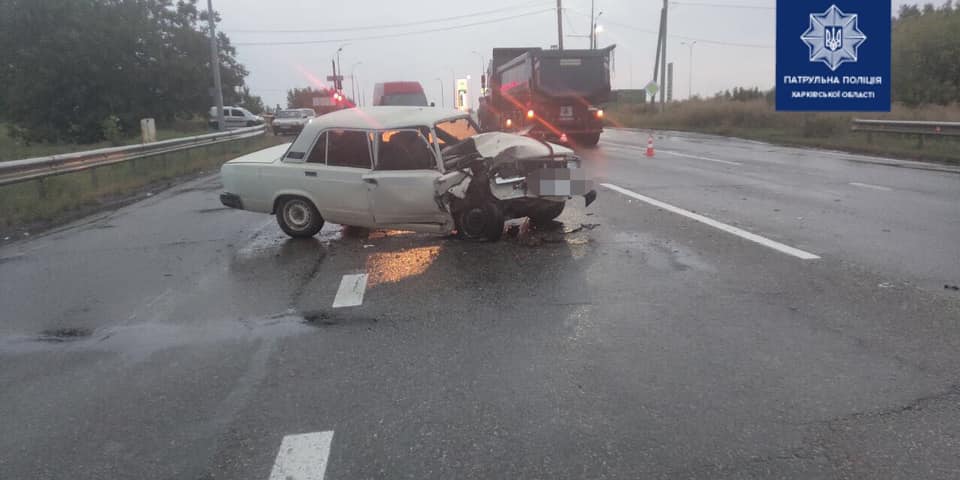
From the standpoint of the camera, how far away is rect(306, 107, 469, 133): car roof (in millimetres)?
8359

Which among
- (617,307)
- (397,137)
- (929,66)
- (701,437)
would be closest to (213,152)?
(397,137)

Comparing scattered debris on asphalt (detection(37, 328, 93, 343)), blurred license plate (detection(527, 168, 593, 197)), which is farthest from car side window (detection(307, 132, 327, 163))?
scattered debris on asphalt (detection(37, 328, 93, 343))

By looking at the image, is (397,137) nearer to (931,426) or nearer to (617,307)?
(617,307)

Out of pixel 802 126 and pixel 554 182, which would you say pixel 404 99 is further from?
pixel 554 182

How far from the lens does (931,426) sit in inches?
138

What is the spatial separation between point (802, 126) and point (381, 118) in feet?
80.0

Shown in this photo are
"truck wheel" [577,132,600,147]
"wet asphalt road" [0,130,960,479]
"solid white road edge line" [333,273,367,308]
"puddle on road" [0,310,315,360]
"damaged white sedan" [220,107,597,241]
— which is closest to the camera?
"wet asphalt road" [0,130,960,479]

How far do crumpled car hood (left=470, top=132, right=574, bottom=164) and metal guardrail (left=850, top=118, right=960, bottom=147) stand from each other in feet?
49.7

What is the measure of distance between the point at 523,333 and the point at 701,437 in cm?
180

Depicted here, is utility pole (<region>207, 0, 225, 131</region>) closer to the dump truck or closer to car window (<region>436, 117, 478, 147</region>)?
the dump truck

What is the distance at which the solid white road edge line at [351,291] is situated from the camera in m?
6.06

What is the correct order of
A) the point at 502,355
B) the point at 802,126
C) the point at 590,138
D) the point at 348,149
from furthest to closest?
the point at 802,126
the point at 590,138
the point at 348,149
the point at 502,355

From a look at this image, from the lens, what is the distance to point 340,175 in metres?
8.40

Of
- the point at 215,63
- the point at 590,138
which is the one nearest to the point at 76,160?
the point at 590,138
